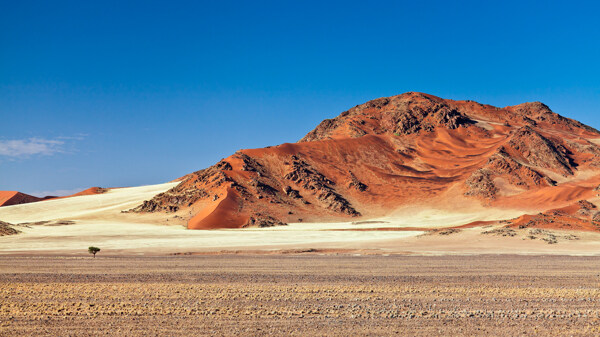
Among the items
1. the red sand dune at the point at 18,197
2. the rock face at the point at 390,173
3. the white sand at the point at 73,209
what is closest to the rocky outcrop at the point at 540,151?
the rock face at the point at 390,173

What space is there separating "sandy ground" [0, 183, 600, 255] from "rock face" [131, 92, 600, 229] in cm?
574

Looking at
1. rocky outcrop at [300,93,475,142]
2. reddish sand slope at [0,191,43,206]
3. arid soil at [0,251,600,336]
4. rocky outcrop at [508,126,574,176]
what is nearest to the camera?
arid soil at [0,251,600,336]

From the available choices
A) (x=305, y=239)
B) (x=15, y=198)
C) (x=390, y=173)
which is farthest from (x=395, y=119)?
(x=15, y=198)

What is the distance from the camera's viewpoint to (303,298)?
2005 centimetres

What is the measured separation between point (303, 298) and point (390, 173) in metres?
89.4

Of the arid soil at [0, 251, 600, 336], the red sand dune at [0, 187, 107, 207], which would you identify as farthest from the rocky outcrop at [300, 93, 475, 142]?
the arid soil at [0, 251, 600, 336]

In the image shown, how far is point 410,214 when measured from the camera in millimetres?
91062

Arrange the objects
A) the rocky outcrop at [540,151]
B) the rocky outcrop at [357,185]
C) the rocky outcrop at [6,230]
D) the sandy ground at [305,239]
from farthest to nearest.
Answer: the rocky outcrop at [540,151], the rocky outcrop at [357,185], the rocky outcrop at [6,230], the sandy ground at [305,239]

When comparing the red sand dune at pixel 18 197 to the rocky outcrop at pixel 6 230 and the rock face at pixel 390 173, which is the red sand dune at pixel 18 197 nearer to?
the rock face at pixel 390 173

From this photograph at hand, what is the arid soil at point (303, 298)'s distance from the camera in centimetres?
1538

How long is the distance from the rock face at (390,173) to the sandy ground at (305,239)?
18.8ft

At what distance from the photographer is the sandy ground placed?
4400 centimetres

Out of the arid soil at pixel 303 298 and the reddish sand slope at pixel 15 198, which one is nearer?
the arid soil at pixel 303 298

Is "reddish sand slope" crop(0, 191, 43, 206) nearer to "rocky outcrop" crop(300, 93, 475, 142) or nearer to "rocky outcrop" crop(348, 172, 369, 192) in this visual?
"rocky outcrop" crop(300, 93, 475, 142)
